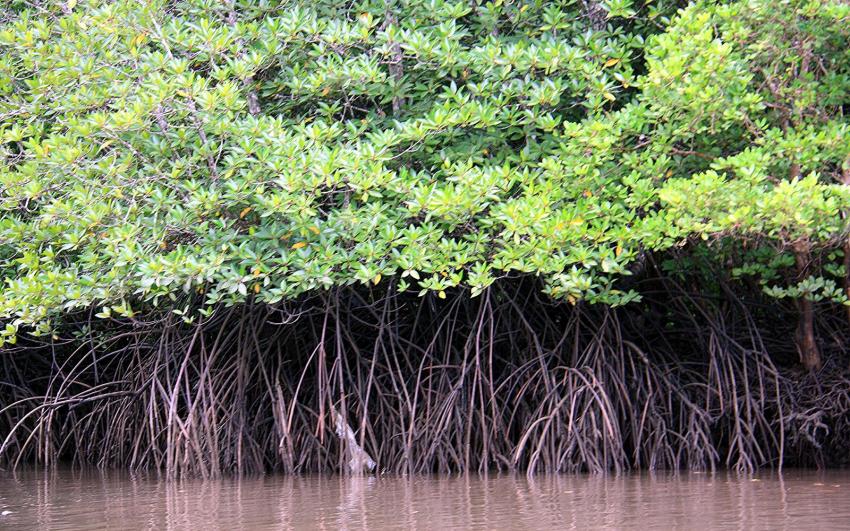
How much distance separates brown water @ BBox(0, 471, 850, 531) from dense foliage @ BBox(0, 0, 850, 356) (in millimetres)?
1065

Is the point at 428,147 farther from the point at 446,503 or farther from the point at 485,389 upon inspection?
the point at 446,503

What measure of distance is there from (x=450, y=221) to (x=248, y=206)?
1.15 meters

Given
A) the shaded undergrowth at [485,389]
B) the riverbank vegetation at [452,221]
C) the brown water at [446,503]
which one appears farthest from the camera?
the shaded undergrowth at [485,389]

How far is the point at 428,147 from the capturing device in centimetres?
596

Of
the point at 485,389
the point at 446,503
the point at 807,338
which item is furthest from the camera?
the point at 485,389

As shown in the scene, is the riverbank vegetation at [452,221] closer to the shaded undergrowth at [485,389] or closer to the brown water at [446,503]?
the shaded undergrowth at [485,389]

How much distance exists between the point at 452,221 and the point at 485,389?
140cm

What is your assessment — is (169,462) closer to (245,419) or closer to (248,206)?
(245,419)

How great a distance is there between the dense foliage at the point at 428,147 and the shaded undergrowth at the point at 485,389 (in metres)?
0.59

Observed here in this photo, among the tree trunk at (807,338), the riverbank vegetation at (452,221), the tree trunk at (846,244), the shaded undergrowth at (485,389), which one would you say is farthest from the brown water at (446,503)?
the tree trunk at (846,244)

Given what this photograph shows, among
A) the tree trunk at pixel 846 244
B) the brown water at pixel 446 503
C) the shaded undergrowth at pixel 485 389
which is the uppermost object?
the tree trunk at pixel 846 244

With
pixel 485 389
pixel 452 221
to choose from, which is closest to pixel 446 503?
pixel 452 221

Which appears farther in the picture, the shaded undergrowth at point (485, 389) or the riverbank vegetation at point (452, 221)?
the shaded undergrowth at point (485, 389)

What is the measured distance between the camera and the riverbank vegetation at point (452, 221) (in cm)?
549
